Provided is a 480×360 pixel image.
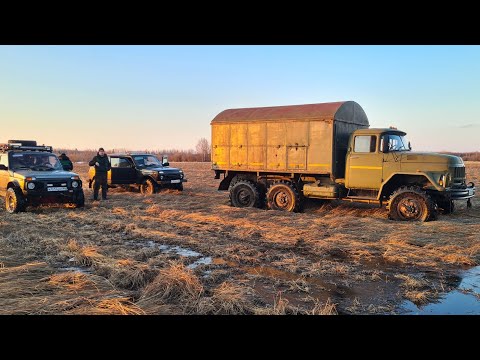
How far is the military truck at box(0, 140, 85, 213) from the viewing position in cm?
1088

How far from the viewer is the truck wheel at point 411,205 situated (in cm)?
951

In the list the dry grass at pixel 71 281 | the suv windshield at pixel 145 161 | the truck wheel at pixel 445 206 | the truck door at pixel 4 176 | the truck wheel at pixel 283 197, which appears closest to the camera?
the dry grass at pixel 71 281

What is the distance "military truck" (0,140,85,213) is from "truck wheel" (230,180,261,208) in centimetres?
521

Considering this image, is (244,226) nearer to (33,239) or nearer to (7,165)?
(33,239)

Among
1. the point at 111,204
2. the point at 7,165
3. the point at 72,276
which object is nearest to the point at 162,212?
the point at 111,204

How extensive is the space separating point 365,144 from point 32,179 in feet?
33.2

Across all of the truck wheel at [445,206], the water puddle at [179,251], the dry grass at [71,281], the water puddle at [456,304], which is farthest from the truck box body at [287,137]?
the dry grass at [71,281]

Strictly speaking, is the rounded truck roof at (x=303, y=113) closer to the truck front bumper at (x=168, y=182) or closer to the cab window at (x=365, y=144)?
the cab window at (x=365, y=144)

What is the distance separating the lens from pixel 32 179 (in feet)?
35.4

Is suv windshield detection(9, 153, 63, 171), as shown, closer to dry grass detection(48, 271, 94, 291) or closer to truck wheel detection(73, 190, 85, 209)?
truck wheel detection(73, 190, 85, 209)

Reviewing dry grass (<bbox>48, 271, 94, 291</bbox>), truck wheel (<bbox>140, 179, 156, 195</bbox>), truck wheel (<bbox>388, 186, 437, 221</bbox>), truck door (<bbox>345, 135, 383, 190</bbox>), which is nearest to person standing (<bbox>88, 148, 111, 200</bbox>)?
truck wheel (<bbox>140, 179, 156, 195</bbox>)

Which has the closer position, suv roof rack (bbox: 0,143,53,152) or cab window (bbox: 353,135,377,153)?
cab window (bbox: 353,135,377,153)

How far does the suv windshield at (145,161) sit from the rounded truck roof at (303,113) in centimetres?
521

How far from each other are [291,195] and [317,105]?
119 inches
